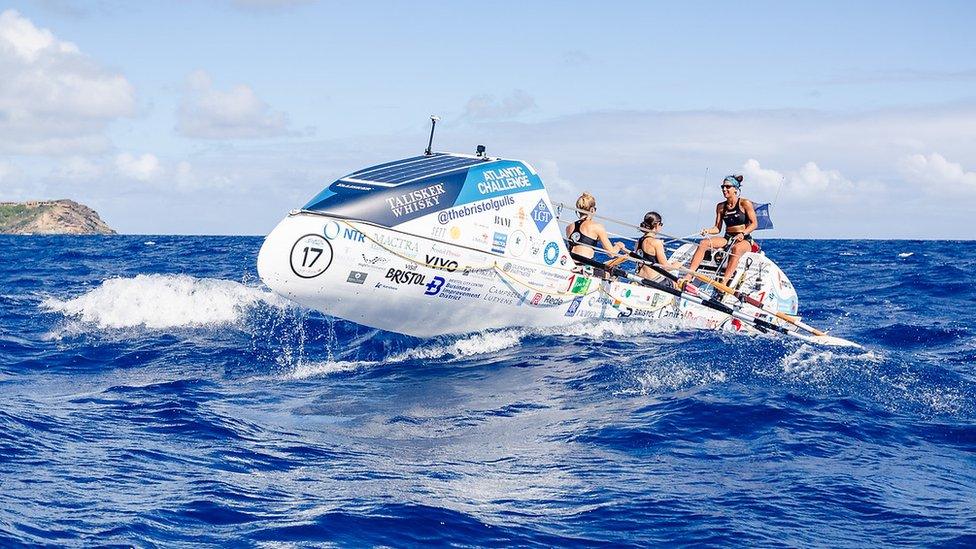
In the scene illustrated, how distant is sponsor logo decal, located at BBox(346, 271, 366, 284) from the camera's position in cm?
1209

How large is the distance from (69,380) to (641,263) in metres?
8.98

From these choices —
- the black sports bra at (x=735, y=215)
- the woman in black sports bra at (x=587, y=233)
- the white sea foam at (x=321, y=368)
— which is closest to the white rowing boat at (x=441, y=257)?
the woman in black sports bra at (x=587, y=233)

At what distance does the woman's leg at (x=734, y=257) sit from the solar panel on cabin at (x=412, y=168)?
5.83 m

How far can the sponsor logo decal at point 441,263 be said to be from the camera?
12.5 meters

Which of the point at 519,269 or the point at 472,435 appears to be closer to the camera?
the point at 472,435

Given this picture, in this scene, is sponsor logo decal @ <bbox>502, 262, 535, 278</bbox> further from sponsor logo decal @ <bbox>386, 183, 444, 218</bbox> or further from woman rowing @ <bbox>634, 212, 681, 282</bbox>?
woman rowing @ <bbox>634, 212, 681, 282</bbox>

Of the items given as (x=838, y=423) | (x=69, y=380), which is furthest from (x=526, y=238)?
(x=69, y=380)

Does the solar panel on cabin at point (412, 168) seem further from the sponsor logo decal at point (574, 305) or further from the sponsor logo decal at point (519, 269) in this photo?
the sponsor logo decal at point (574, 305)

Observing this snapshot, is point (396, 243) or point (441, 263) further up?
point (396, 243)

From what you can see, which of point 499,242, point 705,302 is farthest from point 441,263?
point 705,302

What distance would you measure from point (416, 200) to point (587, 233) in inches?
143

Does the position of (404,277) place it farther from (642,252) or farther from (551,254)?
(642,252)

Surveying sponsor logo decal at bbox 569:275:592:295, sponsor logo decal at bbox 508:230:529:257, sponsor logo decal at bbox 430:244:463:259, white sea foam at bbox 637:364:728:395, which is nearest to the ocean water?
white sea foam at bbox 637:364:728:395

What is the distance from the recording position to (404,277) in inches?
489
